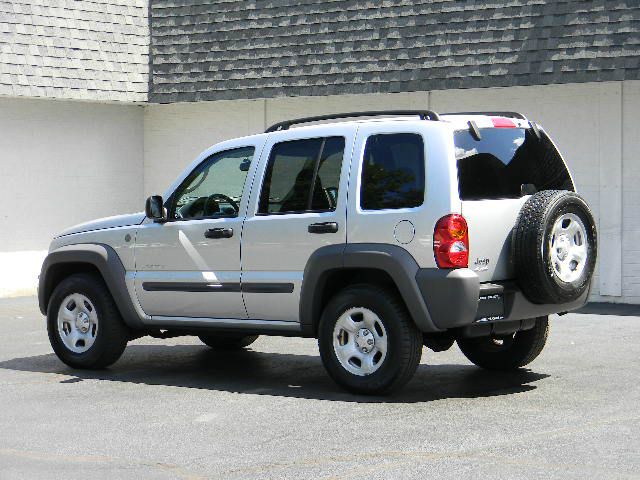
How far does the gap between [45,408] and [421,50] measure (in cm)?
948

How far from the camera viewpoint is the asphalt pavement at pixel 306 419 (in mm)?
6633

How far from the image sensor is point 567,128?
1614cm

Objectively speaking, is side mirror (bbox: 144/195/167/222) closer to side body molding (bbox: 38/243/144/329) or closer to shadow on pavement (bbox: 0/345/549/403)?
side body molding (bbox: 38/243/144/329)

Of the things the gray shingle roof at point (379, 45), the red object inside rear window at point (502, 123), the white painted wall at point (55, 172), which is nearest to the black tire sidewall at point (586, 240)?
the red object inside rear window at point (502, 123)

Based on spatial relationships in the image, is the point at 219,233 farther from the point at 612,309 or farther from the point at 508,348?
the point at 612,309

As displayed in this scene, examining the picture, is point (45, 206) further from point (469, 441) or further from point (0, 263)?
point (469, 441)

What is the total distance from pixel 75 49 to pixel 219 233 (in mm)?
9891

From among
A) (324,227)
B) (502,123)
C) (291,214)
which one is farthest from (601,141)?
(324,227)

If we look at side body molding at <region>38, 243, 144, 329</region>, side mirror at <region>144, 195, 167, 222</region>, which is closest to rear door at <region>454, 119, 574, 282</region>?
side mirror at <region>144, 195, 167, 222</region>

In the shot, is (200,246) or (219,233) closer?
(219,233)

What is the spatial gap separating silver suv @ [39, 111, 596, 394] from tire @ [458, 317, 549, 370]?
0.01 meters

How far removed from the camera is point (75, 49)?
1873cm

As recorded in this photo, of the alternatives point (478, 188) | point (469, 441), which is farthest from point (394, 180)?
point (469, 441)

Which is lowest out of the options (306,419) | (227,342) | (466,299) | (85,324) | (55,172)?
(306,419)
